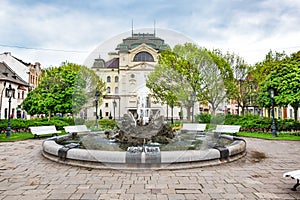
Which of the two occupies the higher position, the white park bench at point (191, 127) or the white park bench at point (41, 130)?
the white park bench at point (191, 127)

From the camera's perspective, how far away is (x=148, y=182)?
6.14 meters

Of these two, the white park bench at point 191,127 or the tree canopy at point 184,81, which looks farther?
the white park bench at point 191,127

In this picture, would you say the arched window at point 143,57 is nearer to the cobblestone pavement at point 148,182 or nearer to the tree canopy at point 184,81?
the tree canopy at point 184,81

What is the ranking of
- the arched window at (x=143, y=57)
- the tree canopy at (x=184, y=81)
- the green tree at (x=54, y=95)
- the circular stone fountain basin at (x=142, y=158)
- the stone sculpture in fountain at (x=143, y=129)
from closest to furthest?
the circular stone fountain basin at (x=142, y=158)
the arched window at (x=143, y=57)
the tree canopy at (x=184, y=81)
the stone sculpture in fountain at (x=143, y=129)
the green tree at (x=54, y=95)

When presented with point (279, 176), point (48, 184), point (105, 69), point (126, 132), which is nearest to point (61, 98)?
point (126, 132)

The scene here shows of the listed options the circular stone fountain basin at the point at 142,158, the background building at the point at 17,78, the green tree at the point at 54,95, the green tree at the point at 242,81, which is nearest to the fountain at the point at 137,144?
the circular stone fountain basin at the point at 142,158

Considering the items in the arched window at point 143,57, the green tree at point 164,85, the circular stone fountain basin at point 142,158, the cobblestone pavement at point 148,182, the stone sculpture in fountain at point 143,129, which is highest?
the arched window at point 143,57

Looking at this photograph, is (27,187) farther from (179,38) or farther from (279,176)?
(279,176)

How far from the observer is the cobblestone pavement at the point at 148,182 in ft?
17.4

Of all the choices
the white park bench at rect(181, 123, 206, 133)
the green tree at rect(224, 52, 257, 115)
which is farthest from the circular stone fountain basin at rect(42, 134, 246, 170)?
the green tree at rect(224, 52, 257, 115)

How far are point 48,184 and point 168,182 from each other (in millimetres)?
3006

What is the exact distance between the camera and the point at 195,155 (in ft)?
25.1

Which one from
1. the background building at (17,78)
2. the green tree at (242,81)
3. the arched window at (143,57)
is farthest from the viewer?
the background building at (17,78)

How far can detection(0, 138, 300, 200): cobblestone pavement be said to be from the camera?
530cm
